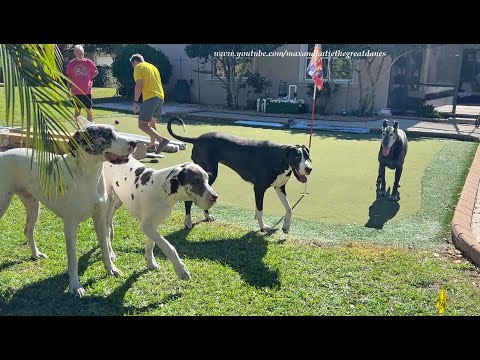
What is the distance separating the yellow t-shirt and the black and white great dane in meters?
3.61

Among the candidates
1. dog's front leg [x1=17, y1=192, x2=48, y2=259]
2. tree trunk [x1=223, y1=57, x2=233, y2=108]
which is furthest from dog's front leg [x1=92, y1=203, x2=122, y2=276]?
tree trunk [x1=223, y1=57, x2=233, y2=108]

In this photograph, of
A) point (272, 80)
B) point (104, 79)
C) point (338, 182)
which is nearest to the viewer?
point (338, 182)

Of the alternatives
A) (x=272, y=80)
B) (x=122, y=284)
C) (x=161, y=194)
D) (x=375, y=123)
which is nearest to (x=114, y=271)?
(x=122, y=284)

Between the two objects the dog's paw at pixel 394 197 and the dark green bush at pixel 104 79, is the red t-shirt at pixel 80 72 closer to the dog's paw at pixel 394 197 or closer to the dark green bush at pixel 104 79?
the dog's paw at pixel 394 197

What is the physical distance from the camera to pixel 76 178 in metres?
3.53

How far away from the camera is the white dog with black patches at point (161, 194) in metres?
3.61

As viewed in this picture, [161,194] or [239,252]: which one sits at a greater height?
[161,194]

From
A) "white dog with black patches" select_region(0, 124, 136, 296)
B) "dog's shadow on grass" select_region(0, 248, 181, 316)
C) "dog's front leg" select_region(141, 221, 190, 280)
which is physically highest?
"white dog with black patches" select_region(0, 124, 136, 296)

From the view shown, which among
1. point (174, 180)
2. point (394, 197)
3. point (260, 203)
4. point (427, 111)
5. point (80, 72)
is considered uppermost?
point (80, 72)

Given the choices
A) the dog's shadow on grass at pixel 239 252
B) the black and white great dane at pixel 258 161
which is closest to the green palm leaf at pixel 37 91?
the dog's shadow on grass at pixel 239 252

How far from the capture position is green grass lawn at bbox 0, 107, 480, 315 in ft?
11.6

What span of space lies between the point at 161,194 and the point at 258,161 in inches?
71.6

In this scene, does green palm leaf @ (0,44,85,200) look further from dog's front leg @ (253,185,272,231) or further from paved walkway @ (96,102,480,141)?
paved walkway @ (96,102,480,141)

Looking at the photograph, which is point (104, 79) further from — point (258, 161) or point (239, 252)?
point (239, 252)
